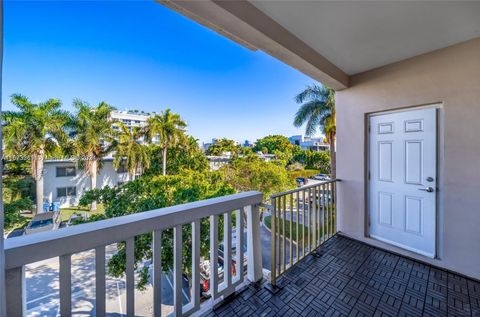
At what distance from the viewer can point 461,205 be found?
2.06m

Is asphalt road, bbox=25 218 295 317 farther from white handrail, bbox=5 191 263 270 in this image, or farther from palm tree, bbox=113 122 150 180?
palm tree, bbox=113 122 150 180

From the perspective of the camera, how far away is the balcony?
0.99 metres

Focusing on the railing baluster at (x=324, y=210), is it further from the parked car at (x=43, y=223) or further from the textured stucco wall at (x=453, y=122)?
the parked car at (x=43, y=223)

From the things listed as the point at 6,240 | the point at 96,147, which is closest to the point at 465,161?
the point at 6,240

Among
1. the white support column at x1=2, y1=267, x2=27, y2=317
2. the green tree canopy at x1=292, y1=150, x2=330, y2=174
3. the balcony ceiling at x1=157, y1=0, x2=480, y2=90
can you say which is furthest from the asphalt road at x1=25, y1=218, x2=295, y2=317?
the green tree canopy at x1=292, y1=150, x2=330, y2=174

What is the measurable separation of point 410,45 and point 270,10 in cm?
164

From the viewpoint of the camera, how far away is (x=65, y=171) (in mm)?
13234

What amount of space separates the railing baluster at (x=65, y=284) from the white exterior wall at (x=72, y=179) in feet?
46.5

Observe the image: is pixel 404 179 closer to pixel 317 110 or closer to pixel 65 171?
pixel 317 110

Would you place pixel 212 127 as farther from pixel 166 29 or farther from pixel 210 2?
pixel 210 2

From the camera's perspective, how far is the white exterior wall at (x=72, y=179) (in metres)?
12.6

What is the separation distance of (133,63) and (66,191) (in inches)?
382

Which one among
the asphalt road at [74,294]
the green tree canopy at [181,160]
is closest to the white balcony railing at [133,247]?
the asphalt road at [74,294]

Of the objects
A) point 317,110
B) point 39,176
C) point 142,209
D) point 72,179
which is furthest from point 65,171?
point 317,110
